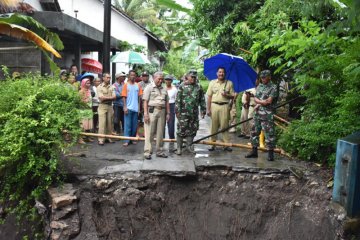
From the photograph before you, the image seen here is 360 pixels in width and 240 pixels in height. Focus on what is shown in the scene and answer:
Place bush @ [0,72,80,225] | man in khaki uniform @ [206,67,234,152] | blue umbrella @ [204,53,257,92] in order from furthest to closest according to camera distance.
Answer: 1. blue umbrella @ [204,53,257,92]
2. man in khaki uniform @ [206,67,234,152]
3. bush @ [0,72,80,225]

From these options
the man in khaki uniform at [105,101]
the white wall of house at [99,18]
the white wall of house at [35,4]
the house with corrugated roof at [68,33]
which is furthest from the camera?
the white wall of house at [99,18]

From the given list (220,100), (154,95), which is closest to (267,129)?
(220,100)

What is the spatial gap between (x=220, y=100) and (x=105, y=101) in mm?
2651

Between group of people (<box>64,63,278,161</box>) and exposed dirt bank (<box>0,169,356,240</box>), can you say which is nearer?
exposed dirt bank (<box>0,169,356,240</box>)

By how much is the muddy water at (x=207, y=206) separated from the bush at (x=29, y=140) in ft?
2.28

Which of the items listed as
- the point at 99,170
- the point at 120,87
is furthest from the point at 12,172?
Answer: the point at 120,87

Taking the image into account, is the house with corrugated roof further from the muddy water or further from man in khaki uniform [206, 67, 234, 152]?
the muddy water

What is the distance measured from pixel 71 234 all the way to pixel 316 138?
4.53 metres

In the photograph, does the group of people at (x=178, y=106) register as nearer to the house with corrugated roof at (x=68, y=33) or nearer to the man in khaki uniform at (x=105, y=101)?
the man in khaki uniform at (x=105, y=101)

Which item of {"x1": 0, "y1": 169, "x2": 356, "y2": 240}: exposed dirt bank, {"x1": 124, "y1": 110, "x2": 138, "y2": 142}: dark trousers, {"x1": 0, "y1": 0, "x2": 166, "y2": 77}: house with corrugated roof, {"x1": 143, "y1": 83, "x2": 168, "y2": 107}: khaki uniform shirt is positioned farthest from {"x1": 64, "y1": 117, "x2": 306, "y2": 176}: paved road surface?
{"x1": 0, "y1": 0, "x2": 166, "y2": 77}: house with corrugated roof

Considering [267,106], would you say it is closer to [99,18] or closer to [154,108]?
[154,108]

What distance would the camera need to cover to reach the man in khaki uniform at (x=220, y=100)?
8062mm

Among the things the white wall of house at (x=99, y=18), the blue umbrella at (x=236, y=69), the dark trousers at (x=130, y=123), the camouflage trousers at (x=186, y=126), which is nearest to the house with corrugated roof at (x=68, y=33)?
the white wall of house at (x=99, y=18)

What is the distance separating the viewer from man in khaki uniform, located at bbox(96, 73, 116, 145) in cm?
854
